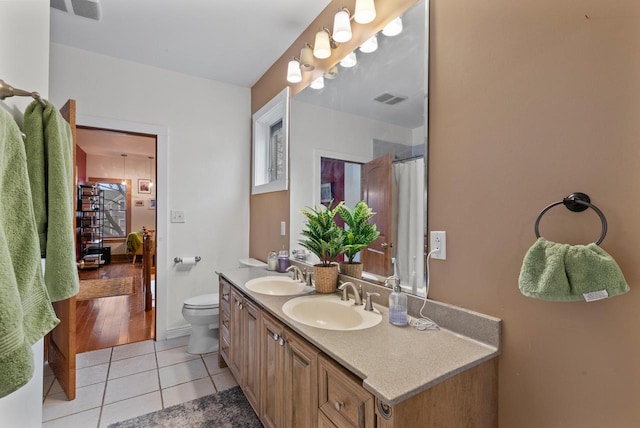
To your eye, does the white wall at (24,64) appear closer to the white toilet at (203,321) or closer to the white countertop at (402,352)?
the white countertop at (402,352)

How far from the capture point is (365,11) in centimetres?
→ 154

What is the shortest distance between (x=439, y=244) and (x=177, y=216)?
96.7 inches

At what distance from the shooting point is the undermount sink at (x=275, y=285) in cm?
195

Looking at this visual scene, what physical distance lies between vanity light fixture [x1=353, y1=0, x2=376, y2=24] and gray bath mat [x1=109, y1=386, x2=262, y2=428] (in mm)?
2287

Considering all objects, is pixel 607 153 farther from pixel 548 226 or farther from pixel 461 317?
pixel 461 317

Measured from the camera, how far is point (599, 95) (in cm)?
86

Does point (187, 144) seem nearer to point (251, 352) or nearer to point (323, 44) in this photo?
point (323, 44)

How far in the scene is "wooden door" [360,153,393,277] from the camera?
5.26 feet

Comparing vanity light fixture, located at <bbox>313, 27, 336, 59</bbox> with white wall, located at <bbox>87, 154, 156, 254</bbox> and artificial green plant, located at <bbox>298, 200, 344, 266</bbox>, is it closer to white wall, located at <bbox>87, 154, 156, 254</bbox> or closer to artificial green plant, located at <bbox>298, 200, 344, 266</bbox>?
artificial green plant, located at <bbox>298, 200, 344, 266</bbox>

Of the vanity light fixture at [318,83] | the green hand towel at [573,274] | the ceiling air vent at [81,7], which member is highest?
the ceiling air vent at [81,7]

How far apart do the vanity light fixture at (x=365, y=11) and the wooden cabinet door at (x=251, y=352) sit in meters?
1.62

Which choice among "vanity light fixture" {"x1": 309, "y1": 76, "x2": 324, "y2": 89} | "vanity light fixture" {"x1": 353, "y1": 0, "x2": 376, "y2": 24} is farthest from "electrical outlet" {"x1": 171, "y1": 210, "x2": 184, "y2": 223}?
"vanity light fixture" {"x1": 353, "y1": 0, "x2": 376, "y2": 24}

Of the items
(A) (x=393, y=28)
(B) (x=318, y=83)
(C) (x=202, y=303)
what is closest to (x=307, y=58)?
(B) (x=318, y=83)

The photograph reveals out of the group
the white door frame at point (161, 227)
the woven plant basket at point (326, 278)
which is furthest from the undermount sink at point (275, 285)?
the white door frame at point (161, 227)
